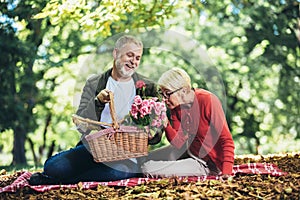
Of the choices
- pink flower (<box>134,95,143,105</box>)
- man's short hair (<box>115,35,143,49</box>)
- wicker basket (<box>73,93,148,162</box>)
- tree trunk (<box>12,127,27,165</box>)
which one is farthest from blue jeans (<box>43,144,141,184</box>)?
tree trunk (<box>12,127,27,165</box>)

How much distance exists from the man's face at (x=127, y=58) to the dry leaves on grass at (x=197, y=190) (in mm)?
795

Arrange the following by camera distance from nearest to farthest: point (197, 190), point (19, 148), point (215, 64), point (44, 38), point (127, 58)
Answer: point (197, 190) < point (127, 58) < point (19, 148) < point (215, 64) < point (44, 38)

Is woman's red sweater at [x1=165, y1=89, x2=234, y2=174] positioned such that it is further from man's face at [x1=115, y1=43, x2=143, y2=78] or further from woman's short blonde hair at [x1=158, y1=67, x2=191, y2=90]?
man's face at [x1=115, y1=43, x2=143, y2=78]

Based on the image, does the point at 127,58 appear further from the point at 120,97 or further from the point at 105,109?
the point at 105,109

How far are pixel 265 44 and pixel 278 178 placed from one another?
5201 millimetres

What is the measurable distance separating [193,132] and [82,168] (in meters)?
0.84

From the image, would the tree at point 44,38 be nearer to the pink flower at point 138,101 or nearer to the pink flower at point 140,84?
the pink flower at point 140,84

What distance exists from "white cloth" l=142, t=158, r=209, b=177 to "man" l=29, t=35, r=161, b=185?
0.31 ft

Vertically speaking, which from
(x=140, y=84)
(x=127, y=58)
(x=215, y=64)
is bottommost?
(x=140, y=84)

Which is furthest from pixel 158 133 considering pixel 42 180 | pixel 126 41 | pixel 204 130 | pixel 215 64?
pixel 215 64

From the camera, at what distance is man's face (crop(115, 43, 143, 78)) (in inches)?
132

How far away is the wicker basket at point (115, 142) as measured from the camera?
3182 millimetres

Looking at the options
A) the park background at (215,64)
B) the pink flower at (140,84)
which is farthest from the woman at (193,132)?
the park background at (215,64)

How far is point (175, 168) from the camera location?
3.45m
